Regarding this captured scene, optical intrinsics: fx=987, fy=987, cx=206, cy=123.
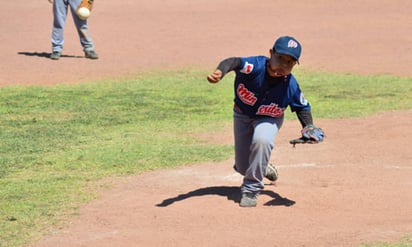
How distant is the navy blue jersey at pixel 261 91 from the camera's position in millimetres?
7626

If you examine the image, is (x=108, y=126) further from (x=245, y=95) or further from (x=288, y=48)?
(x=288, y=48)

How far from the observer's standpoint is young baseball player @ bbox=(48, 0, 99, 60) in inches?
654

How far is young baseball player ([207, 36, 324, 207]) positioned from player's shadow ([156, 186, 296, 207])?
0.23 m

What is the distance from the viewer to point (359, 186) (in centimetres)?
848

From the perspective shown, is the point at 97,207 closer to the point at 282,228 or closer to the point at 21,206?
the point at 21,206

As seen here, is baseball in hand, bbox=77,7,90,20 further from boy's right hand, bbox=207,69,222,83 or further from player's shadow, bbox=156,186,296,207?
boy's right hand, bbox=207,69,222,83

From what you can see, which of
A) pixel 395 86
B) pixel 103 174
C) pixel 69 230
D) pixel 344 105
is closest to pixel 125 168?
pixel 103 174

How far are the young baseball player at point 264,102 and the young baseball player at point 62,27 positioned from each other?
916cm

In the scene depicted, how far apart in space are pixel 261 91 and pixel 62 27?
958 cm

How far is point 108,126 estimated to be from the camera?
11805 mm

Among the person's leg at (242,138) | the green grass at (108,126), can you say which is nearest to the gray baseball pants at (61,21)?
the green grass at (108,126)

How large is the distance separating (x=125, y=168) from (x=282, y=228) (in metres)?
2.65

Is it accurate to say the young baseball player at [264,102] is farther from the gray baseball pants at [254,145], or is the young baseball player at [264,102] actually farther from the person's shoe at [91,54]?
the person's shoe at [91,54]

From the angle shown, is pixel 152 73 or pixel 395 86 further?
pixel 152 73
